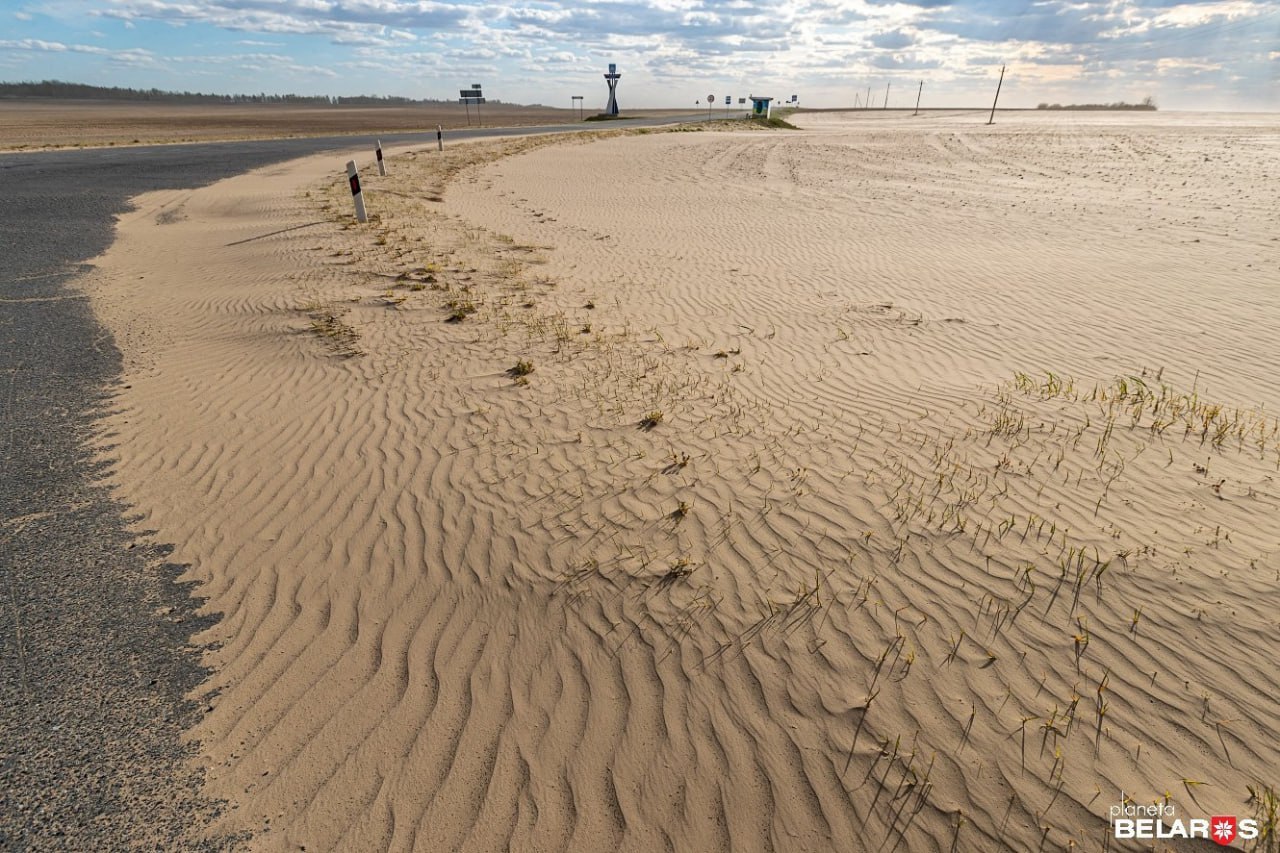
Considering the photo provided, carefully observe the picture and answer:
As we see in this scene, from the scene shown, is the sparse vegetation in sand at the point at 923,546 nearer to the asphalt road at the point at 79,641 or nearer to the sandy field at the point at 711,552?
the sandy field at the point at 711,552

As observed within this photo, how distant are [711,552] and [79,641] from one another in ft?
12.2

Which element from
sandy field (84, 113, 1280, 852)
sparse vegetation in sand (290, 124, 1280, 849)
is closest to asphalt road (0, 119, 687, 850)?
sandy field (84, 113, 1280, 852)

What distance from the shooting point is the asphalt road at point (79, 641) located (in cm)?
268

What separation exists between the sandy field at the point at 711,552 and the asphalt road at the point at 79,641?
0.72 feet

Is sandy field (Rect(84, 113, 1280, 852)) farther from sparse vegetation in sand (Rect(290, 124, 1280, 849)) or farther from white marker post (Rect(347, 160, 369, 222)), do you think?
white marker post (Rect(347, 160, 369, 222))

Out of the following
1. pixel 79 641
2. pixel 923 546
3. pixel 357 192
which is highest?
pixel 357 192

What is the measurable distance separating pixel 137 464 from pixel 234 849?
3.94 m

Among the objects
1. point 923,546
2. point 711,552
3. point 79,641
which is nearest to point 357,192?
point 79,641

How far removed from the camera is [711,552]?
4.12 metres

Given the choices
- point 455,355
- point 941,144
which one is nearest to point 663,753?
point 455,355

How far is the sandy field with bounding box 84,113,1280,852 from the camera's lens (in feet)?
9.14

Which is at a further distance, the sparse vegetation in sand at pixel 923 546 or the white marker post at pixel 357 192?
the white marker post at pixel 357 192

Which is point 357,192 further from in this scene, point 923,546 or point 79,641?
point 923,546

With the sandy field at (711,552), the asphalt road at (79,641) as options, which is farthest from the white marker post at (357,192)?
the asphalt road at (79,641)
